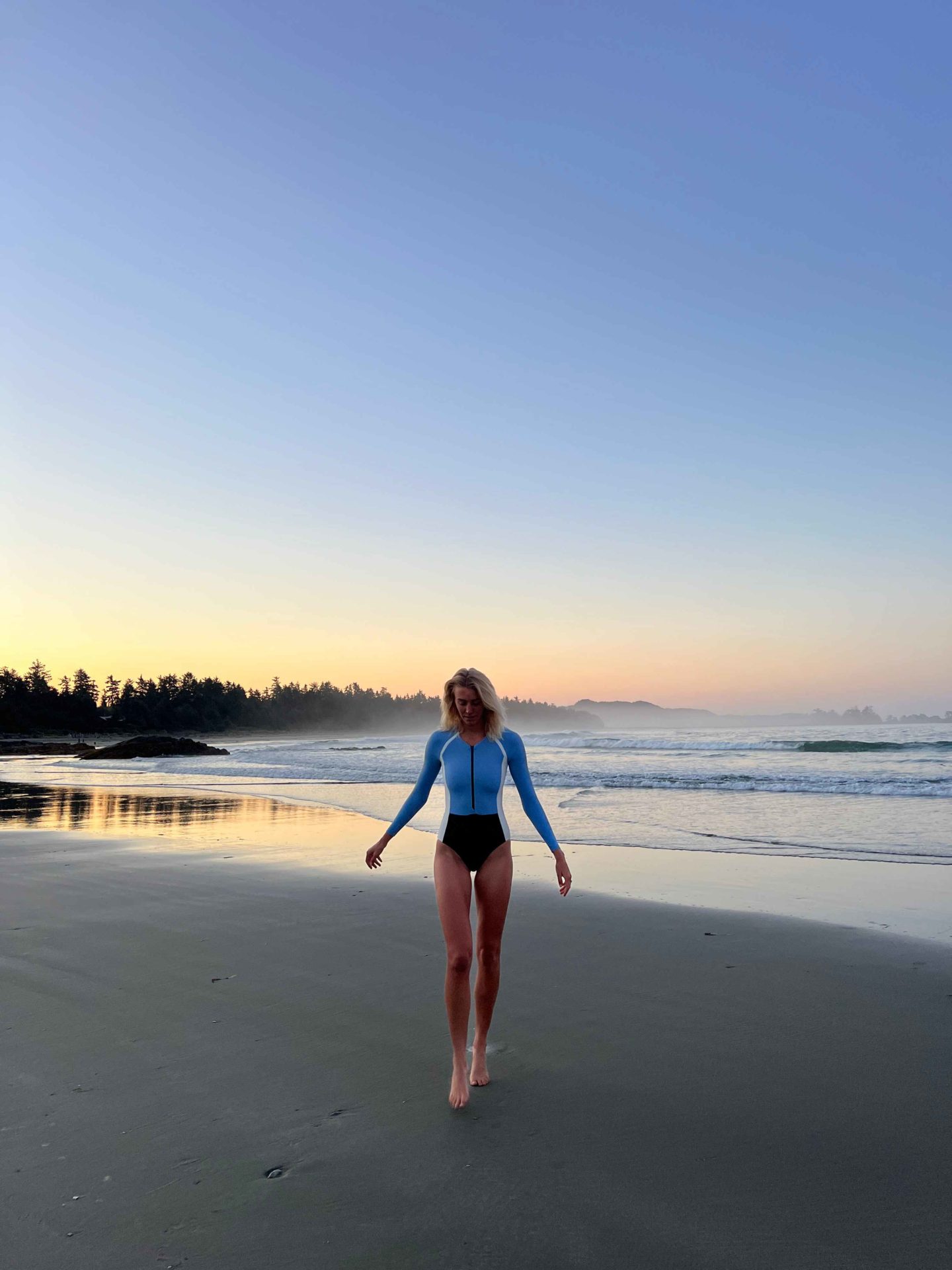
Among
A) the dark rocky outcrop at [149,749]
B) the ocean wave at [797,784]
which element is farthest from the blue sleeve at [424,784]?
the dark rocky outcrop at [149,749]

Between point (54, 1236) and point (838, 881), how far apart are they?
289 inches

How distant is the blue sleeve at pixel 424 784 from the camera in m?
3.90

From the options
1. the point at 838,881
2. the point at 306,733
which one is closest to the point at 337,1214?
the point at 838,881

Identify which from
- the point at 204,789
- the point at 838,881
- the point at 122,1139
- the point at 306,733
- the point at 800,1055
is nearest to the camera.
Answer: the point at 122,1139

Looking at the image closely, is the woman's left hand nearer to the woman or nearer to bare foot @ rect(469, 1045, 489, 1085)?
the woman

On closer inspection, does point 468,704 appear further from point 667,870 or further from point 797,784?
point 797,784

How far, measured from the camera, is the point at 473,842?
3684 mm

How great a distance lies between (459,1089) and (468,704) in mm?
1622

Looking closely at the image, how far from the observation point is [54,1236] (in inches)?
95.5

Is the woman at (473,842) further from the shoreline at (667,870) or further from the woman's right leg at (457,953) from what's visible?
the shoreline at (667,870)

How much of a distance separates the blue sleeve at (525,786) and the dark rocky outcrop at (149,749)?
143ft

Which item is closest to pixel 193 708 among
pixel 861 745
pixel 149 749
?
pixel 149 749

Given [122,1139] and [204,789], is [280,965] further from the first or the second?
[204,789]

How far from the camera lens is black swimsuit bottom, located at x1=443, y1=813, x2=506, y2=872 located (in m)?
3.68
